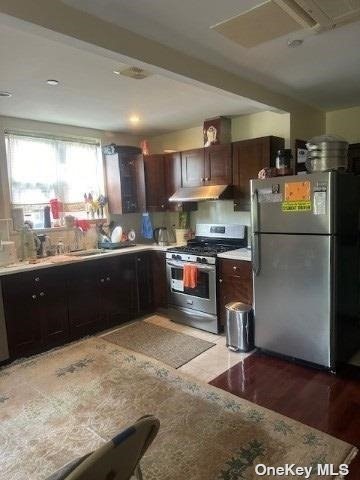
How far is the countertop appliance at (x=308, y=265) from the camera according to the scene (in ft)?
8.79

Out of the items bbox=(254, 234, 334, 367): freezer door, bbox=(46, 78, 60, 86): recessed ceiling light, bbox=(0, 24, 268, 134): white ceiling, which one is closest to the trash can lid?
bbox=(254, 234, 334, 367): freezer door

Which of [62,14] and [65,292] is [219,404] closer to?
[65,292]

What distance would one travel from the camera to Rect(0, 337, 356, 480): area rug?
→ 1891 millimetres

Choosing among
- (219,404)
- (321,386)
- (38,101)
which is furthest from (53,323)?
(321,386)

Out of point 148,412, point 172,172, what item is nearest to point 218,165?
point 172,172

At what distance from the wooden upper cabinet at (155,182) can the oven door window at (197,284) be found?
978mm

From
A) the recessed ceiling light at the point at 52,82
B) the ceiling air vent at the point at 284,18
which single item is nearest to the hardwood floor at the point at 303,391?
the ceiling air vent at the point at 284,18

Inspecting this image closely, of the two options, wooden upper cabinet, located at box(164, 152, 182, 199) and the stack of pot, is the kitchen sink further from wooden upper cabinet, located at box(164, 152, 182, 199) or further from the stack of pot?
the stack of pot

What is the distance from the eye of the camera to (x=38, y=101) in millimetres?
3207

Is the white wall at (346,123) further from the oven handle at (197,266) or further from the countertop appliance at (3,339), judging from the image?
the countertop appliance at (3,339)

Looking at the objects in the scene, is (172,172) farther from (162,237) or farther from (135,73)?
(135,73)

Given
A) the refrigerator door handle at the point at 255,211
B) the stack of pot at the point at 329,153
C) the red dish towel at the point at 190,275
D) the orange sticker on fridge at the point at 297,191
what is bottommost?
the red dish towel at the point at 190,275

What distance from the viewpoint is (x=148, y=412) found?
2.36 meters

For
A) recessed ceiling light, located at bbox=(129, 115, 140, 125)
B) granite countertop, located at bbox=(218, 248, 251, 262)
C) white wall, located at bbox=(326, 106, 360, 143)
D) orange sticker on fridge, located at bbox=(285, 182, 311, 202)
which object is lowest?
granite countertop, located at bbox=(218, 248, 251, 262)
